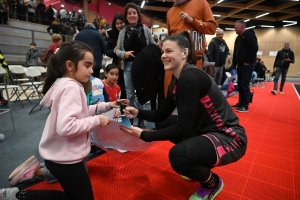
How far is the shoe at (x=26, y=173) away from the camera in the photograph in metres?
1.40

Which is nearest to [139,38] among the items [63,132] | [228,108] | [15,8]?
[228,108]

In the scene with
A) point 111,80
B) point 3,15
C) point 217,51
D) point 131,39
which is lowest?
point 111,80

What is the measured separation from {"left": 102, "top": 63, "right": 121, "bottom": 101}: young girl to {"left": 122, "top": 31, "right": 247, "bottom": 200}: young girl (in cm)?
118

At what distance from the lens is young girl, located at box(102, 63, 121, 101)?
2406 millimetres

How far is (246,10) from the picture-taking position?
1423 centimetres

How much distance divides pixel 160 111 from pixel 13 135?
75.6 inches

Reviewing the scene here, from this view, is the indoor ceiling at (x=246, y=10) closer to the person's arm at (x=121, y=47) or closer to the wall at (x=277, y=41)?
the wall at (x=277, y=41)

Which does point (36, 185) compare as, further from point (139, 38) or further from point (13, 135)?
point (139, 38)

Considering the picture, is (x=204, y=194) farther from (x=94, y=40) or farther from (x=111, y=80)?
(x=94, y=40)

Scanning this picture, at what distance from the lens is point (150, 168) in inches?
67.7

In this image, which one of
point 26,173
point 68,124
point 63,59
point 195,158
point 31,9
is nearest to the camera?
point 68,124

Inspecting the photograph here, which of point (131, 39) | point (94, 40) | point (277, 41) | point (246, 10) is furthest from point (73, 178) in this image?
point (277, 41)

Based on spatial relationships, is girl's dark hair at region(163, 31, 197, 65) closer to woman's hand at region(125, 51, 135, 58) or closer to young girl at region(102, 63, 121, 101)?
woman's hand at region(125, 51, 135, 58)

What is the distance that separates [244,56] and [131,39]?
2364mm
